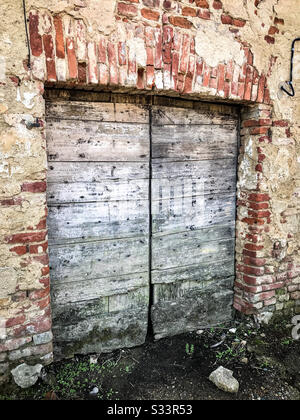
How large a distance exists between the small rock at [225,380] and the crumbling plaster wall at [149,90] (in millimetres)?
792

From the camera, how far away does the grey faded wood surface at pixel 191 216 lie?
8.05ft

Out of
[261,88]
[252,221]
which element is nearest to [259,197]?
[252,221]

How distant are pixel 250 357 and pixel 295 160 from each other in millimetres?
1808

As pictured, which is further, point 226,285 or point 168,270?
point 226,285

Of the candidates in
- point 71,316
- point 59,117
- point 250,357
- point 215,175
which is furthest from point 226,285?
point 59,117

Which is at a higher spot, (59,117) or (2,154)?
(59,117)

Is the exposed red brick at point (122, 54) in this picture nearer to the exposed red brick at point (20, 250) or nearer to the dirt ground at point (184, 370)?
the exposed red brick at point (20, 250)

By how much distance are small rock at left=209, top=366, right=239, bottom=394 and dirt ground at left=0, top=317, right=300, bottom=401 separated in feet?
0.13

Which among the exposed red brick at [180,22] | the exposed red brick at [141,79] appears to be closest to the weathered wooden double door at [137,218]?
the exposed red brick at [141,79]

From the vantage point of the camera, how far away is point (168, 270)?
2.58 metres

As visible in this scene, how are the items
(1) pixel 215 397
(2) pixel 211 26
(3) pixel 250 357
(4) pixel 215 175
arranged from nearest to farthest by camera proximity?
(1) pixel 215 397, (2) pixel 211 26, (3) pixel 250 357, (4) pixel 215 175

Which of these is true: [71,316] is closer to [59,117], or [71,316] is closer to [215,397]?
[215,397]

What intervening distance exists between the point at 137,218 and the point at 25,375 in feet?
4.41

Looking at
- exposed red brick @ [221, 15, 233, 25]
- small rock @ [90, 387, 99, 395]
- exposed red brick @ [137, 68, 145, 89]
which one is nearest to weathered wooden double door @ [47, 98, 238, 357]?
exposed red brick @ [137, 68, 145, 89]
